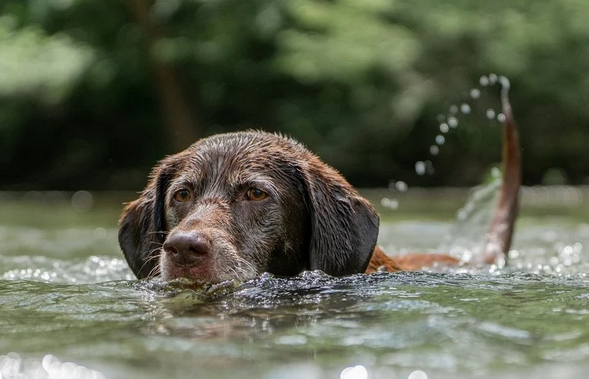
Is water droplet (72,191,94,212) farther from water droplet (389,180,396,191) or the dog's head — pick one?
the dog's head

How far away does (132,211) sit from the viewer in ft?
17.0

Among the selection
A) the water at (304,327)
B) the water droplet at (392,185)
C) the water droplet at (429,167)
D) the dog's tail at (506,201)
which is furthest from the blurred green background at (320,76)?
the water at (304,327)

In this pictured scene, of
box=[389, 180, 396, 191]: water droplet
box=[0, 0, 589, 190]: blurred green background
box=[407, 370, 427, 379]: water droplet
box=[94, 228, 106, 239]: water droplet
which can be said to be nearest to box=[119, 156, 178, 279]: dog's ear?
box=[407, 370, 427, 379]: water droplet

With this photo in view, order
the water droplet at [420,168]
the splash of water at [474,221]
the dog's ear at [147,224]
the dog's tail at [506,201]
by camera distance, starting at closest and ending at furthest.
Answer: the dog's ear at [147,224] → the dog's tail at [506,201] → the splash of water at [474,221] → the water droplet at [420,168]

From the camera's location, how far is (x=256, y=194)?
468 centimetres

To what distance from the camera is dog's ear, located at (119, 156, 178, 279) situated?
198 inches

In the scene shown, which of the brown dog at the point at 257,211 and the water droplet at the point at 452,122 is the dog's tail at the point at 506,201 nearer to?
the brown dog at the point at 257,211

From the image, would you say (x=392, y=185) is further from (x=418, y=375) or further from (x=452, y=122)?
(x=418, y=375)

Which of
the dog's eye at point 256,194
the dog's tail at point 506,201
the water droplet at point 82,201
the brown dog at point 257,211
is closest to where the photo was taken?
the brown dog at point 257,211

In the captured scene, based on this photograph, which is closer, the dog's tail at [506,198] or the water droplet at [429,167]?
the dog's tail at [506,198]

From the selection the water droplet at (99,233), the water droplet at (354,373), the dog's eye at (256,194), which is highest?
the dog's eye at (256,194)

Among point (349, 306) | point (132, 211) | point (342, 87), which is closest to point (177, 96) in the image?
point (342, 87)

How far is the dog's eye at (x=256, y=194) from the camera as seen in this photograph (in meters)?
4.68

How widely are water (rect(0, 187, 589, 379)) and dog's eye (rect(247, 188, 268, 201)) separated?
429 mm
